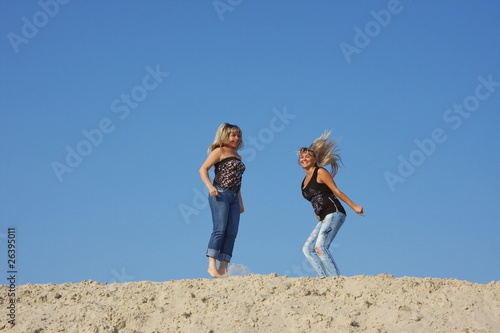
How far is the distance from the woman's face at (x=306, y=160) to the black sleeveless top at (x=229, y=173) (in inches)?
35.6

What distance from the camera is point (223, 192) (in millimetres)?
8398

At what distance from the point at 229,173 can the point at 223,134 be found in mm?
600

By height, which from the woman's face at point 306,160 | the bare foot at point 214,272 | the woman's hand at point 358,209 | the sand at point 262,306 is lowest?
the sand at point 262,306

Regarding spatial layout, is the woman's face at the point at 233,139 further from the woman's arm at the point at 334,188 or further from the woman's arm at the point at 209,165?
the woman's arm at the point at 334,188

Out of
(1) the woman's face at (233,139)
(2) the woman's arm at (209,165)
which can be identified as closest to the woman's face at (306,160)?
(1) the woman's face at (233,139)

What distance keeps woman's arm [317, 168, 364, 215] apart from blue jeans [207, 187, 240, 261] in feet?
4.17

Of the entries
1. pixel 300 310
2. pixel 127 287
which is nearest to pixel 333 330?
pixel 300 310

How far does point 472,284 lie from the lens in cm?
789

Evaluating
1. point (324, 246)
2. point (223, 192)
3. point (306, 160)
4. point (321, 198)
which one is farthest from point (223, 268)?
point (306, 160)

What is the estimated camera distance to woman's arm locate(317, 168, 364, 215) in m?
8.32

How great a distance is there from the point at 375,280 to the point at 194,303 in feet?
7.76

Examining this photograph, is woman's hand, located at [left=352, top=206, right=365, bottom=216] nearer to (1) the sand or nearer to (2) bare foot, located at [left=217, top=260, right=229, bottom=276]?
(1) the sand

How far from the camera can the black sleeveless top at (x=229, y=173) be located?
27.8 feet

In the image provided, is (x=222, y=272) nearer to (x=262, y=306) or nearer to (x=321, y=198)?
(x=262, y=306)
